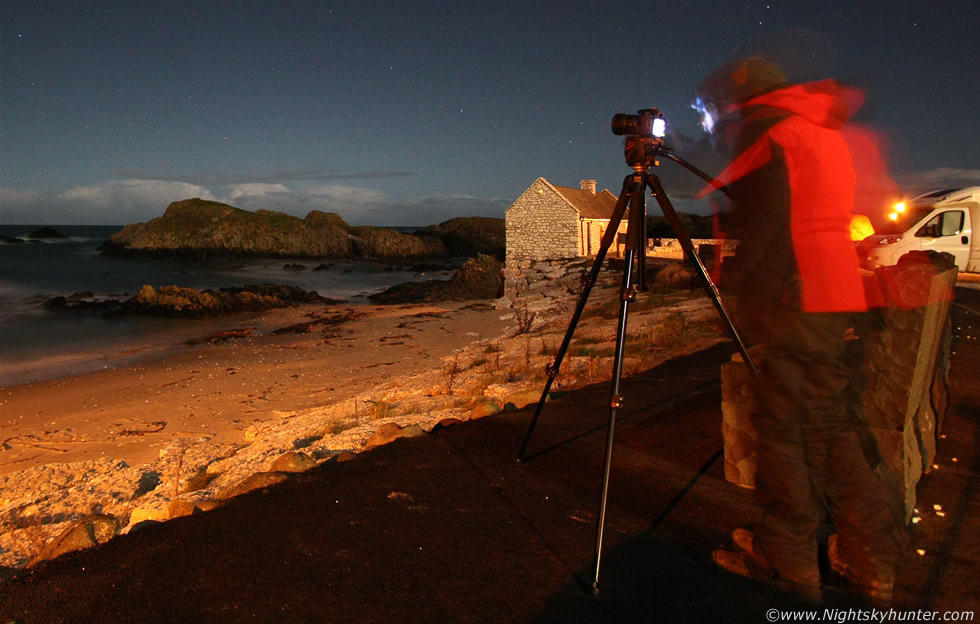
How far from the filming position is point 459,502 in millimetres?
3676

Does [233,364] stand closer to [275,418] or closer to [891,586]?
[275,418]

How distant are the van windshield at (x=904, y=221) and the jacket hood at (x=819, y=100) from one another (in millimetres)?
15887

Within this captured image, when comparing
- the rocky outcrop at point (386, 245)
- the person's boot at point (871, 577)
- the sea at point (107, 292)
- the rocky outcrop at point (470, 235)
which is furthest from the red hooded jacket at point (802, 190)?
the rocky outcrop at point (470, 235)

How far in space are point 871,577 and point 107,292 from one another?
44.0 metres

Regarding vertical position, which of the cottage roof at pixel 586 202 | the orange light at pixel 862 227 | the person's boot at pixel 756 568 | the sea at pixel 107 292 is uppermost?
the cottage roof at pixel 586 202

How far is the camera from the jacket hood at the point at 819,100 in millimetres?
2354

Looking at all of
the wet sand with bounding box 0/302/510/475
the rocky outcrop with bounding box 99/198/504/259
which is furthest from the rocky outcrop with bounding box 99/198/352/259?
the wet sand with bounding box 0/302/510/475

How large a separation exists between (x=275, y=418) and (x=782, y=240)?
8643 millimetres

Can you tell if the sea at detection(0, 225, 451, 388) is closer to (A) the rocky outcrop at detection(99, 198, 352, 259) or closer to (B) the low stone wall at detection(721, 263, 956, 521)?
(A) the rocky outcrop at detection(99, 198, 352, 259)

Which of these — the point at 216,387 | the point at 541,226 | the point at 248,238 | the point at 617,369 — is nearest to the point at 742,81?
the point at 617,369

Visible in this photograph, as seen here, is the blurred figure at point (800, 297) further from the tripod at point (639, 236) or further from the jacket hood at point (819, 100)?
the tripod at point (639, 236)

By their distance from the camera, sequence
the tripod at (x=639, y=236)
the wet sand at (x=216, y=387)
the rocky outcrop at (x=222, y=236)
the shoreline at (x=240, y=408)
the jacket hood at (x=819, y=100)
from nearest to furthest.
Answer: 1. the jacket hood at (x=819, y=100)
2. the tripod at (x=639, y=236)
3. the shoreline at (x=240, y=408)
4. the wet sand at (x=216, y=387)
5. the rocky outcrop at (x=222, y=236)

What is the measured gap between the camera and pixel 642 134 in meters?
3.18

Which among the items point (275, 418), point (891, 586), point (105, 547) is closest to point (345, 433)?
point (105, 547)
